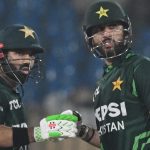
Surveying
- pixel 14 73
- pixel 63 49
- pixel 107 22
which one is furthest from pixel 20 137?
pixel 63 49

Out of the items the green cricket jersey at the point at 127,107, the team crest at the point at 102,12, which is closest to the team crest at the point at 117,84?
the green cricket jersey at the point at 127,107

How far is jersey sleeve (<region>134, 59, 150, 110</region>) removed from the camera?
3916 millimetres

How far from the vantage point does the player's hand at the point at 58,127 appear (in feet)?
13.6

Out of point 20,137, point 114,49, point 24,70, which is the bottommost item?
point 20,137

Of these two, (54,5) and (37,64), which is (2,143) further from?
(54,5)

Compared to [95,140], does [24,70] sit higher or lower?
higher

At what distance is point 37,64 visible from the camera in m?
4.96

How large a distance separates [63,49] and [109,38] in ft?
19.7

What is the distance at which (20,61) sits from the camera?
472 cm

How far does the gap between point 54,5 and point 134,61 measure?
260 inches

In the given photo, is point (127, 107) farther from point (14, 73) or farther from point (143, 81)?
point (14, 73)

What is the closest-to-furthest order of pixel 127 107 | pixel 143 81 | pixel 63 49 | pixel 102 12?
1. pixel 143 81
2. pixel 127 107
3. pixel 102 12
4. pixel 63 49

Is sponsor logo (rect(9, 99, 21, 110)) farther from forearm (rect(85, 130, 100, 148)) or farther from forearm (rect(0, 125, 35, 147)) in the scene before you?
forearm (rect(85, 130, 100, 148))

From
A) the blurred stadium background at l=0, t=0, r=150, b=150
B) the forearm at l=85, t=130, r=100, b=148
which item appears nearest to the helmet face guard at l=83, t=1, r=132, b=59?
the forearm at l=85, t=130, r=100, b=148
